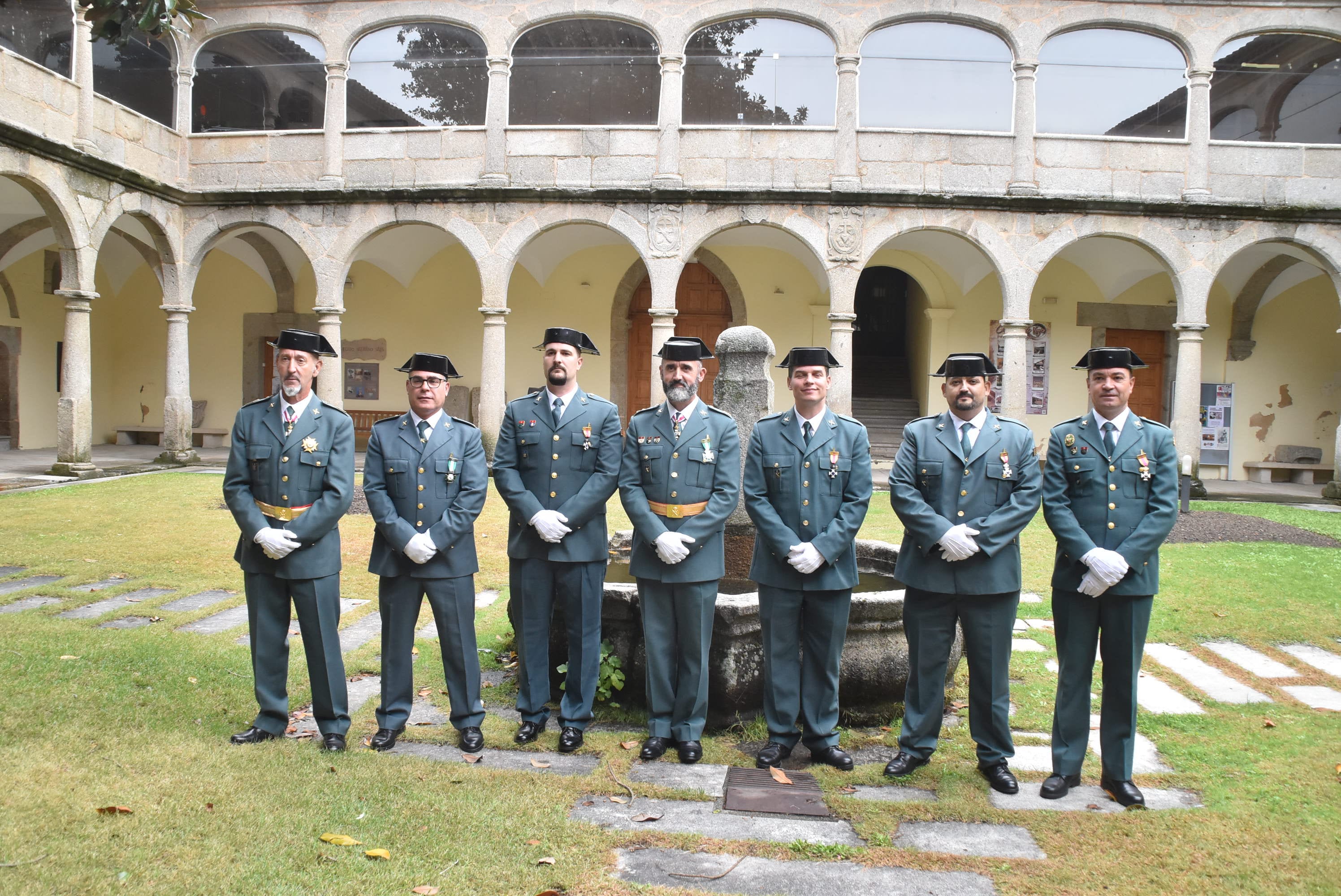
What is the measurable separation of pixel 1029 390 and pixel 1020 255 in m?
3.92

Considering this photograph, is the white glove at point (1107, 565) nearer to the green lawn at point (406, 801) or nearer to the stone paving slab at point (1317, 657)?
the green lawn at point (406, 801)

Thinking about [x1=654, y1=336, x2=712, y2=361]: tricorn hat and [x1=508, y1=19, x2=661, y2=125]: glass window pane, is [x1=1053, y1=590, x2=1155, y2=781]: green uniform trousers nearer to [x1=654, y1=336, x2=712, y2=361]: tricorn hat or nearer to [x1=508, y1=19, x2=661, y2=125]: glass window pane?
[x1=654, y1=336, x2=712, y2=361]: tricorn hat

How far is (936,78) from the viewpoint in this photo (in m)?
13.1

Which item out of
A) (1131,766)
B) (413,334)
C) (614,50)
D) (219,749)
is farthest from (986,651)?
(413,334)

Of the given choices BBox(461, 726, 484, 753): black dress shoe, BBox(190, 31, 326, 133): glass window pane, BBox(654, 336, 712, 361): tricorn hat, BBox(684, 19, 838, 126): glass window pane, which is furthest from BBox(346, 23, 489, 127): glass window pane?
BBox(461, 726, 484, 753): black dress shoe

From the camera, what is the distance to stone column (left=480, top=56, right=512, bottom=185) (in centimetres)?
1313

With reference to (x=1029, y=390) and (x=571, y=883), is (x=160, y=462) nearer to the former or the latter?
(x=571, y=883)

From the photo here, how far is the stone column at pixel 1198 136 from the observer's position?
12688 millimetres

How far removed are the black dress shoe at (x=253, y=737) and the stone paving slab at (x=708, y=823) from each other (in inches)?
53.2

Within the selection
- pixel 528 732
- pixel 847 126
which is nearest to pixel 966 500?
pixel 528 732

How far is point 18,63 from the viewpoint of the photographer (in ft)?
35.3

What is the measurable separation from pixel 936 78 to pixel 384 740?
41.2 feet

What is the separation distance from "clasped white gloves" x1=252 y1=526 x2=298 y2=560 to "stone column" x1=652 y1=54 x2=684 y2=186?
10.4 m

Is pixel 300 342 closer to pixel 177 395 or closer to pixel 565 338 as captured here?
pixel 565 338
